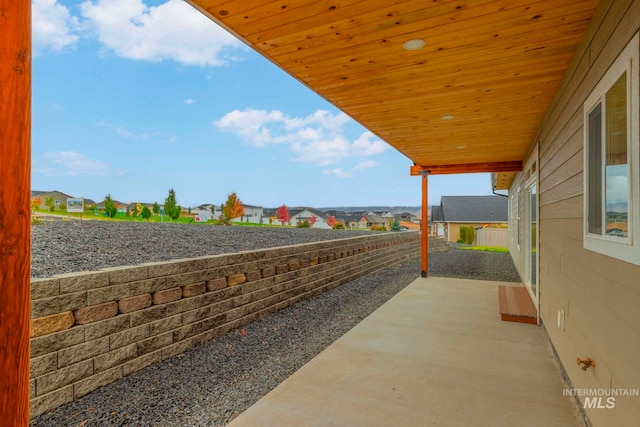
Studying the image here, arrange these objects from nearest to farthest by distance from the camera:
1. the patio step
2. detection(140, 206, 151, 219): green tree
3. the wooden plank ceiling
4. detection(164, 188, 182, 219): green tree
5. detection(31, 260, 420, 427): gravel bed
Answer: the wooden plank ceiling → detection(31, 260, 420, 427): gravel bed → the patio step → detection(140, 206, 151, 219): green tree → detection(164, 188, 182, 219): green tree

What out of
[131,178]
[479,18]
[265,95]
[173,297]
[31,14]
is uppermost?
[265,95]

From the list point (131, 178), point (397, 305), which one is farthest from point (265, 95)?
point (397, 305)

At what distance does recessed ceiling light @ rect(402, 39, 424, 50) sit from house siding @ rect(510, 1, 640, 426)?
0.98m

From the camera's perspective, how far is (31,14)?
1.11 meters

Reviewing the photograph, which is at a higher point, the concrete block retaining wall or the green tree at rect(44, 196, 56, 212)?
the green tree at rect(44, 196, 56, 212)

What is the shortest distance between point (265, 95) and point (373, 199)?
28744mm

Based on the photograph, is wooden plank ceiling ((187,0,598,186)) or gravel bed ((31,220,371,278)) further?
gravel bed ((31,220,371,278))

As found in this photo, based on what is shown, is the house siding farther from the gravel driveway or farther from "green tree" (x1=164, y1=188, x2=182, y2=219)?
"green tree" (x1=164, y1=188, x2=182, y2=219)

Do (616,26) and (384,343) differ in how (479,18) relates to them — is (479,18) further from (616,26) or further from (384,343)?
(384,343)

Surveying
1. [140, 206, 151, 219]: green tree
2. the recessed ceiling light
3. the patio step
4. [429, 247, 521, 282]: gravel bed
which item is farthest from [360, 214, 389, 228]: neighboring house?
the recessed ceiling light

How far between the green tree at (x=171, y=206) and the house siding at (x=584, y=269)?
20.5m

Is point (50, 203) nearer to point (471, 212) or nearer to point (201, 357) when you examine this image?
point (201, 357)

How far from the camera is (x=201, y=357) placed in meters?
2.94

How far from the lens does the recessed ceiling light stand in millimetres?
2324
